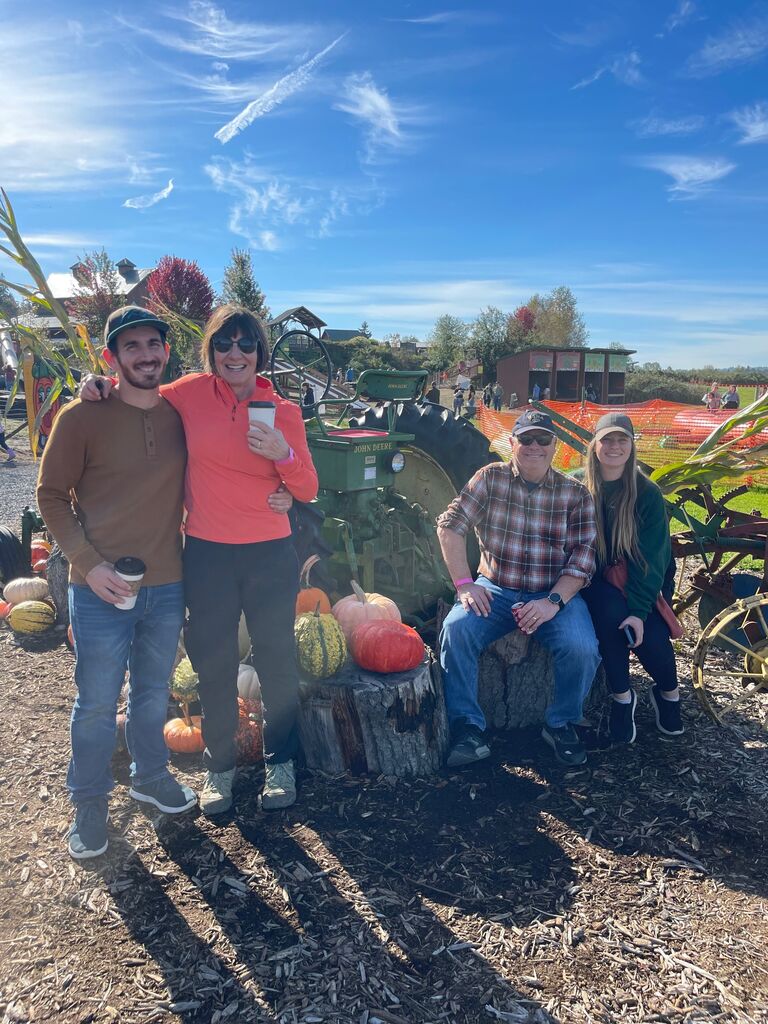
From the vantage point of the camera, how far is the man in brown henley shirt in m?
2.61

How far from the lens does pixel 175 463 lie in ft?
9.23

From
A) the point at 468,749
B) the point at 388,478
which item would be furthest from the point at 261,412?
the point at 388,478

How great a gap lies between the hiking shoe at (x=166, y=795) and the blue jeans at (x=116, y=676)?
3 centimetres

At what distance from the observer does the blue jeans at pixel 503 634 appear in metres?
3.53

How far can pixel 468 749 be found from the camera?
3.44m

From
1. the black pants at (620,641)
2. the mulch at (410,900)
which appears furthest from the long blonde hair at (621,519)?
the mulch at (410,900)

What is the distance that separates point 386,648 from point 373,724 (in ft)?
1.24

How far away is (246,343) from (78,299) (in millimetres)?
30584

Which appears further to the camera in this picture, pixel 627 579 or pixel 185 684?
pixel 627 579

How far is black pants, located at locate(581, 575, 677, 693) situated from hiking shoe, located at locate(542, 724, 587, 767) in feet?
1.23

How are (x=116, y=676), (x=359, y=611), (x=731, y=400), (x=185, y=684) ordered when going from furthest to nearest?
(x=731, y=400), (x=359, y=611), (x=185, y=684), (x=116, y=676)

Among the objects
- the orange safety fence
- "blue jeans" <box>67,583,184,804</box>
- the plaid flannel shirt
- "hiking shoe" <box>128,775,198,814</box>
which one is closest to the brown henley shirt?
"blue jeans" <box>67,583,184,804</box>

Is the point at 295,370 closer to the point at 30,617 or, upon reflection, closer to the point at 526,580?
the point at 526,580

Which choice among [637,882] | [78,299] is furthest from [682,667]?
[78,299]
